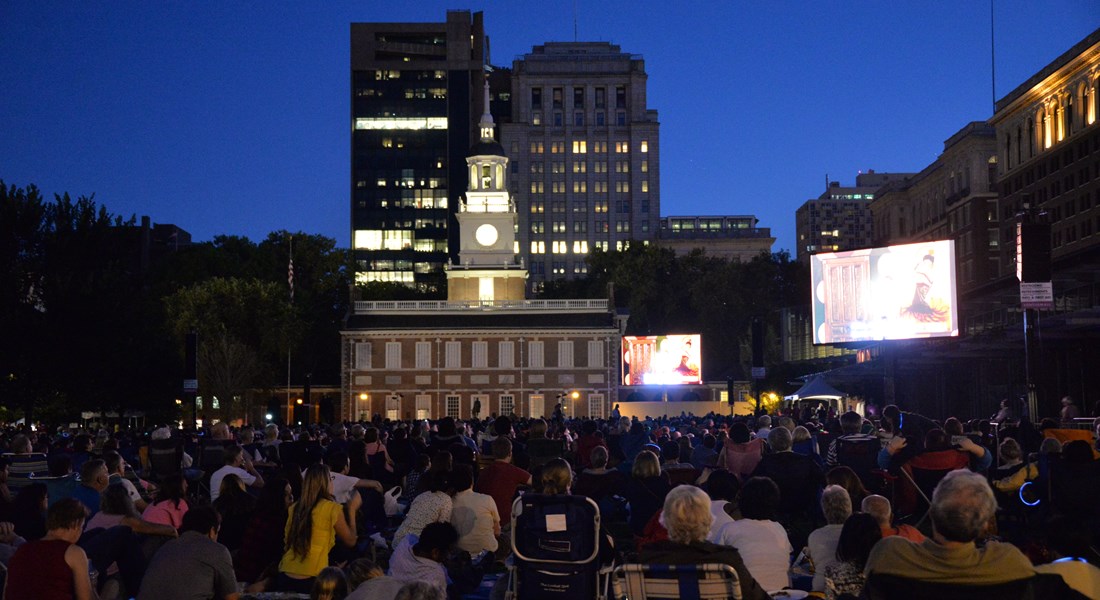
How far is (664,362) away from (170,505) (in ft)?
161

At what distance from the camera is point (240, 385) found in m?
61.5

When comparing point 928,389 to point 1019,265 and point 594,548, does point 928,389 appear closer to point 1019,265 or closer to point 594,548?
point 1019,265

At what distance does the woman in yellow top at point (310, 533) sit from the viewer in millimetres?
8391

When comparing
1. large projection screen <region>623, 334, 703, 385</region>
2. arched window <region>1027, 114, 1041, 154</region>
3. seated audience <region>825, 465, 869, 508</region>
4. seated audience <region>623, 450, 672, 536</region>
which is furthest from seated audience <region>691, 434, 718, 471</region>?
arched window <region>1027, 114, 1041, 154</region>

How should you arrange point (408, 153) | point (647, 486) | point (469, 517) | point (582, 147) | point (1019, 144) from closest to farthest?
point (469, 517)
point (647, 486)
point (1019, 144)
point (408, 153)
point (582, 147)

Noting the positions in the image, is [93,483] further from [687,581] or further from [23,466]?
[687,581]

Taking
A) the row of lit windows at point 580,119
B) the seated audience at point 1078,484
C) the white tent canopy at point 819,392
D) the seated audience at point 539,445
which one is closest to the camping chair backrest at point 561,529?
the seated audience at point 1078,484

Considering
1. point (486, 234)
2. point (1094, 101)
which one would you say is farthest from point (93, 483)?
point (1094, 101)

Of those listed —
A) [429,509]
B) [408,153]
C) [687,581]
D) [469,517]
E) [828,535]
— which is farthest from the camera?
[408,153]

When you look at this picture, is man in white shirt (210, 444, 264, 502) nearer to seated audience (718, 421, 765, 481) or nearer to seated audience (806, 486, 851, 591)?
seated audience (718, 421, 765, 481)

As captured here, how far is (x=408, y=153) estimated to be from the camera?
5177 inches

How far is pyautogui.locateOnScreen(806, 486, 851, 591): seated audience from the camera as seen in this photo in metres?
→ 7.89

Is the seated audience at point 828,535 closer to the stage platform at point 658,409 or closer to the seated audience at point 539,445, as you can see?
the seated audience at point 539,445

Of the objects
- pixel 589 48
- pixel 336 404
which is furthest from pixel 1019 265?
pixel 589 48
